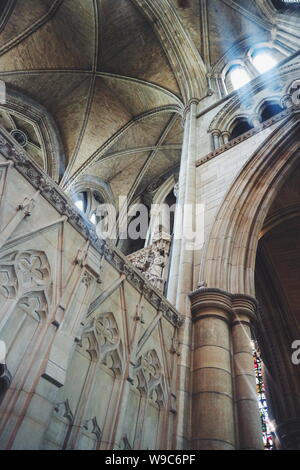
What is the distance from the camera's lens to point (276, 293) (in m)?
9.41

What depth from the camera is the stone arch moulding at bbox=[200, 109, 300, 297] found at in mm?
5016

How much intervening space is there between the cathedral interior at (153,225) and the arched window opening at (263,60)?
0.07 m

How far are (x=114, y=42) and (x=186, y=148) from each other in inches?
253

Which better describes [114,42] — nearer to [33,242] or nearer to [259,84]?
[259,84]

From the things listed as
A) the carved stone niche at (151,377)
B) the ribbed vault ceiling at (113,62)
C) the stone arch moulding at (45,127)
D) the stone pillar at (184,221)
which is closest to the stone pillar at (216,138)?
the stone pillar at (184,221)

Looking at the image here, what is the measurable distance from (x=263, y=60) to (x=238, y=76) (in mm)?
868

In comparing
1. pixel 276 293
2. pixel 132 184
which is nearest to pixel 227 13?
pixel 132 184

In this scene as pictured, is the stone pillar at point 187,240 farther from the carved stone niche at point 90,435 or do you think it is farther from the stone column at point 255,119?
the carved stone niche at point 90,435

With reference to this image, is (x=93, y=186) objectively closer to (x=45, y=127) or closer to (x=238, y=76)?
(x=45, y=127)

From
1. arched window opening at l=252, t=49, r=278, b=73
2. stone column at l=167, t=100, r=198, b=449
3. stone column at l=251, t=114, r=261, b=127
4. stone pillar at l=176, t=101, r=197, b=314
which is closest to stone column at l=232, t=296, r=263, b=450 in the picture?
stone column at l=167, t=100, r=198, b=449

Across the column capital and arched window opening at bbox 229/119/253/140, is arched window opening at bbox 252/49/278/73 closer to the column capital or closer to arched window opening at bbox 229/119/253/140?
arched window opening at bbox 229/119/253/140

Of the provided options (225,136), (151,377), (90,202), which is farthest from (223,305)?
(90,202)

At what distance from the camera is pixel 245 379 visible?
12.9 feet

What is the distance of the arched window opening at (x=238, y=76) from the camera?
434 inches
